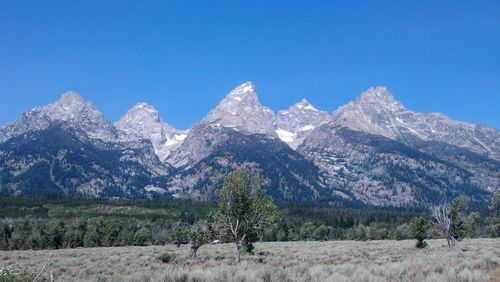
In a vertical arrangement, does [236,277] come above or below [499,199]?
below

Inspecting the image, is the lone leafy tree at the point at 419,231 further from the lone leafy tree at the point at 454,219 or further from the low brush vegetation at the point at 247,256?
the lone leafy tree at the point at 454,219

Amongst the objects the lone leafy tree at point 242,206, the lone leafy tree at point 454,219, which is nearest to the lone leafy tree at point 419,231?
the lone leafy tree at point 454,219

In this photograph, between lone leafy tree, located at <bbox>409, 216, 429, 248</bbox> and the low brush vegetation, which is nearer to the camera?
the low brush vegetation

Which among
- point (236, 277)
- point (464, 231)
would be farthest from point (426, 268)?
point (464, 231)

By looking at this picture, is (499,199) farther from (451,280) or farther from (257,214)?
(451,280)

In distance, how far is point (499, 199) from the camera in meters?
61.9

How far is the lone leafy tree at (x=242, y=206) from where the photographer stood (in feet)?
130

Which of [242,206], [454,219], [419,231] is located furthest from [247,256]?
[454,219]

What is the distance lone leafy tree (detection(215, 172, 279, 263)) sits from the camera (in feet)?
130

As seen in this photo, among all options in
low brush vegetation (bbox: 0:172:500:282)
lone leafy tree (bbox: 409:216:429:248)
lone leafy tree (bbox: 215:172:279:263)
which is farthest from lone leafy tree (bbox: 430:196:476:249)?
lone leafy tree (bbox: 215:172:279:263)

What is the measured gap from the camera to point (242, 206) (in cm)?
3988

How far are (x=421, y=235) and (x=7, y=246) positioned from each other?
258 ft

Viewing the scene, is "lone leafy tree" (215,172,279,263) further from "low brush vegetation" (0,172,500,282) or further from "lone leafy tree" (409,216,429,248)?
"lone leafy tree" (409,216,429,248)

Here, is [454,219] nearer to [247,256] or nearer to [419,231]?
[419,231]
